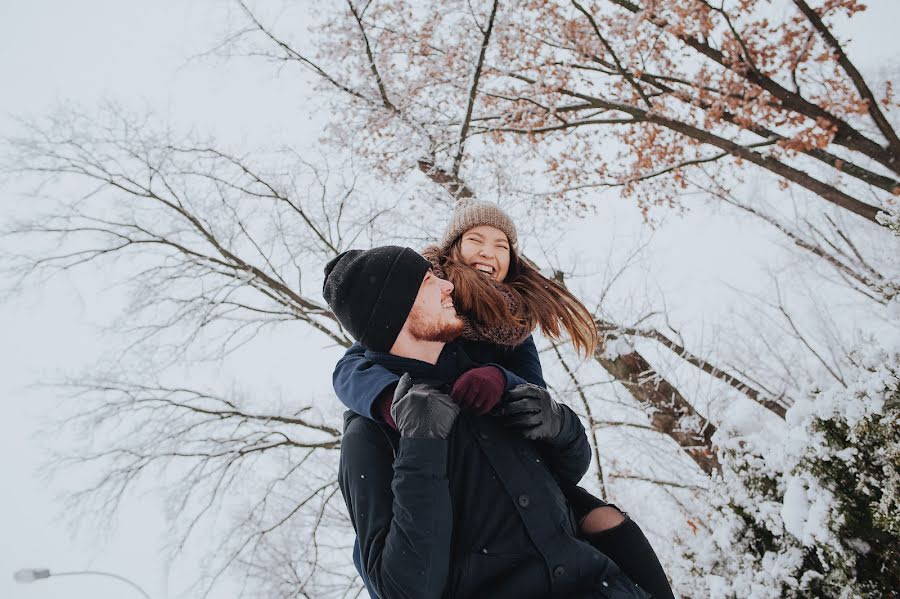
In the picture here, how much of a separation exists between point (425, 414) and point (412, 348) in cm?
40

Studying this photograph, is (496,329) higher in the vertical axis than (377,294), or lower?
lower

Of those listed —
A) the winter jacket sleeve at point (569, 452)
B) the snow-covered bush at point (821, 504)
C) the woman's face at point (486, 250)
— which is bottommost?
the snow-covered bush at point (821, 504)

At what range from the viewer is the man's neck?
1.66 m

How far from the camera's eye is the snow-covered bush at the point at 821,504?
2357 millimetres

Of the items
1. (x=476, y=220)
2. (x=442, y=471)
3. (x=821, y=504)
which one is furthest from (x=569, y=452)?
(x=821, y=504)

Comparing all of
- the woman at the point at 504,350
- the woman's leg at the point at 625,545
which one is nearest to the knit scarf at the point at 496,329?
the woman at the point at 504,350

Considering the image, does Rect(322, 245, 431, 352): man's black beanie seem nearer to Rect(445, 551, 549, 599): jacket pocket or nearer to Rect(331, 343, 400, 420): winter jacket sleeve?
Rect(331, 343, 400, 420): winter jacket sleeve

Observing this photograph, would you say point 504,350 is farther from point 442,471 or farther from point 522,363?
point 442,471

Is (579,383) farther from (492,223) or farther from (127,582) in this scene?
(127,582)

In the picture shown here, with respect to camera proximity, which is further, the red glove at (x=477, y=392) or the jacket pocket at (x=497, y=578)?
the red glove at (x=477, y=392)

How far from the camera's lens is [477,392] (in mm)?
1413

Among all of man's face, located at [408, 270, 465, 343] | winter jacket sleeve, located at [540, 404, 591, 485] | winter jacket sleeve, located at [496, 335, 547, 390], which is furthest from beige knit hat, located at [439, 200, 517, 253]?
winter jacket sleeve, located at [540, 404, 591, 485]

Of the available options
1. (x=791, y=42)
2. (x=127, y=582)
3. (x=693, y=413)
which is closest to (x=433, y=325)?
(x=693, y=413)

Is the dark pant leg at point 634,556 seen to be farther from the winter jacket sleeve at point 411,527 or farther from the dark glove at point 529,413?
the winter jacket sleeve at point 411,527
